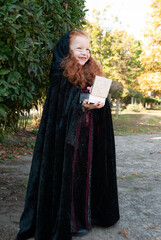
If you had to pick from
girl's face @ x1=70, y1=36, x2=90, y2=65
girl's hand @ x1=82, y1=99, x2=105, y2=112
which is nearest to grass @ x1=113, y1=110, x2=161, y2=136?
girl's face @ x1=70, y1=36, x2=90, y2=65

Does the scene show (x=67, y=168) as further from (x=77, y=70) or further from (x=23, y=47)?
(x=23, y=47)

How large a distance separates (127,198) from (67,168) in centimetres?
165

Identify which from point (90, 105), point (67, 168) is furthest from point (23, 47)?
point (67, 168)

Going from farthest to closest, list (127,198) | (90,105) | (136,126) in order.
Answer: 1. (136,126)
2. (127,198)
3. (90,105)

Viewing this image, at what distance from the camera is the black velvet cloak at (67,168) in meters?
2.17

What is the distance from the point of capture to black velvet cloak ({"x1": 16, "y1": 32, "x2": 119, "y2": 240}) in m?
2.17

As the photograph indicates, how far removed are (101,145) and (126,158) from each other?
3.86 m

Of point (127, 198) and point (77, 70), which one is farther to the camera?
point (127, 198)

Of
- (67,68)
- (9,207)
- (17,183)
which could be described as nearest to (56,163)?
(67,68)

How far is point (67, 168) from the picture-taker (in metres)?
2.17

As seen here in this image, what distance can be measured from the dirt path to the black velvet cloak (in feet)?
0.62

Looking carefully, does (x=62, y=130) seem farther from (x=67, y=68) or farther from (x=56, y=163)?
(x=67, y=68)

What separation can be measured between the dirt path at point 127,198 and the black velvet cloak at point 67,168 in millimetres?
189

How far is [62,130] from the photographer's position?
2225 millimetres
